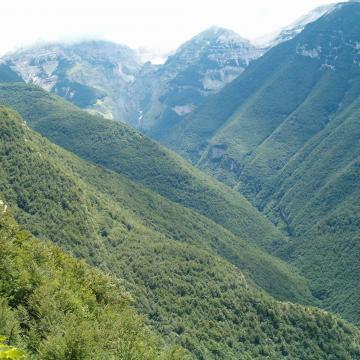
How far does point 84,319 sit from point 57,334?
12241 mm

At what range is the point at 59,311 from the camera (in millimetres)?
70750

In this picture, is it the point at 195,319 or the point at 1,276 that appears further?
the point at 195,319

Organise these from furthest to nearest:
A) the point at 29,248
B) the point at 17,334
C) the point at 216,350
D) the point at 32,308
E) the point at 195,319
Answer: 1. the point at 195,319
2. the point at 216,350
3. the point at 29,248
4. the point at 32,308
5. the point at 17,334

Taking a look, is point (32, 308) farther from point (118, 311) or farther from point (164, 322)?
point (164, 322)

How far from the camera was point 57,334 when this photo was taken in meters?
61.1

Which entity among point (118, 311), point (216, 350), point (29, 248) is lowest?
point (216, 350)

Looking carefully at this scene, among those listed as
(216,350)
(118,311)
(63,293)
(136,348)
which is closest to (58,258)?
(118,311)

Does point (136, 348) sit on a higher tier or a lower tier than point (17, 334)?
lower

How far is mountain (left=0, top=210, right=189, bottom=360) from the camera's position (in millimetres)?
58469

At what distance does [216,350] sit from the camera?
18550 centimetres

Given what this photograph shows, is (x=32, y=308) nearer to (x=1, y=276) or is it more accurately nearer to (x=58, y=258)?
(x=1, y=276)

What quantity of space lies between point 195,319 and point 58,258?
108206 millimetres

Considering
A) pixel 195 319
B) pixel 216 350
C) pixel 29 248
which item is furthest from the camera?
pixel 195 319

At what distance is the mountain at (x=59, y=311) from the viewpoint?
192 feet
